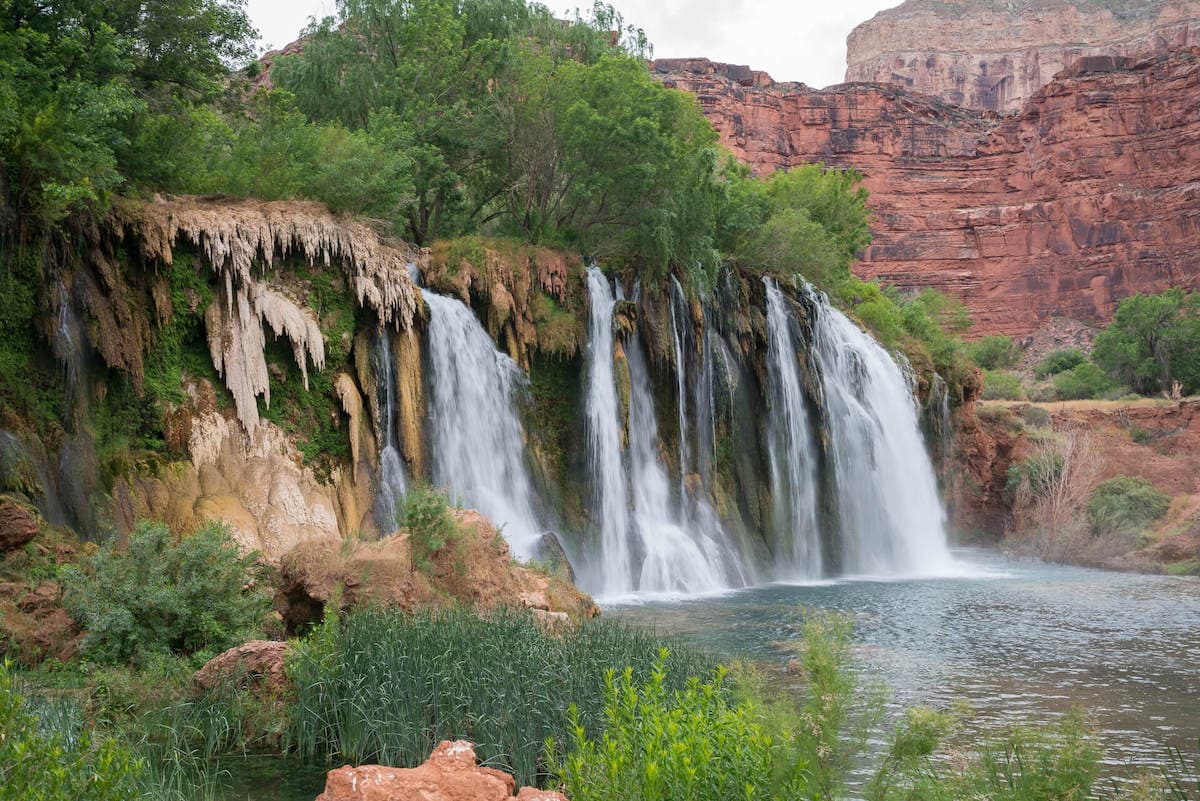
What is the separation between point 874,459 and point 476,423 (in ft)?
43.9

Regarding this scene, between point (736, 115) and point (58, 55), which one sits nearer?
point (58, 55)

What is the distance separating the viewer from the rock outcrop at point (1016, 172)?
68375 mm

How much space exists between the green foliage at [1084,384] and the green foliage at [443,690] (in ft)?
166

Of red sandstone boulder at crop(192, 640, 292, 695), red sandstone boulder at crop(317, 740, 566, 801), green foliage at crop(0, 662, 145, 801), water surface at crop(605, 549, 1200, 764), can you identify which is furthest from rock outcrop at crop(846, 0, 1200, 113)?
green foliage at crop(0, 662, 145, 801)

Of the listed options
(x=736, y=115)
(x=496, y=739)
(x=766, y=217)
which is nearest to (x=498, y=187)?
(x=766, y=217)

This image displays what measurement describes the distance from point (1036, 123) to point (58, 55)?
73.1 meters

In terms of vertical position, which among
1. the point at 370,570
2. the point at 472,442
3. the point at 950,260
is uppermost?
the point at 950,260

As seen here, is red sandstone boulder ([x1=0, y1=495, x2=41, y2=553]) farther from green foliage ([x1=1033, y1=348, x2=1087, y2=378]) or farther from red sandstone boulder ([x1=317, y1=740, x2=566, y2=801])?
green foliage ([x1=1033, y1=348, x2=1087, y2=378])

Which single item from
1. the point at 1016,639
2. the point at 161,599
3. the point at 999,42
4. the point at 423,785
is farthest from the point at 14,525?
the point at 999,42

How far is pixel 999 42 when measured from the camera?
397 feet

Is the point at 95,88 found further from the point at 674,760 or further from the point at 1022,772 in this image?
the point at 1022,772

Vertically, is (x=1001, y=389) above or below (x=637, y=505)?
above

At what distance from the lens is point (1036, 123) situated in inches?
2908

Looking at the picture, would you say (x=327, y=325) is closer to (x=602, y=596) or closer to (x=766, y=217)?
(x=602, y=596)
